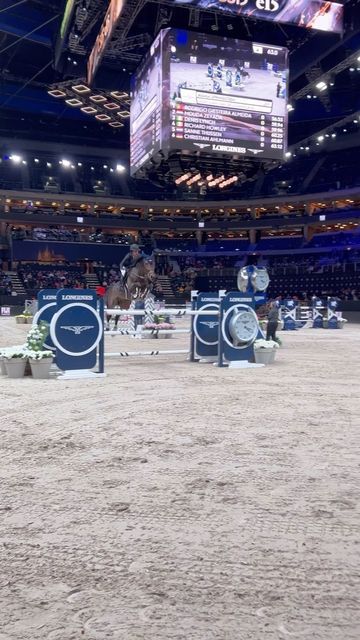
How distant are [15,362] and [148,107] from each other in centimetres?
1574

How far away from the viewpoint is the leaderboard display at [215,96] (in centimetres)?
1841

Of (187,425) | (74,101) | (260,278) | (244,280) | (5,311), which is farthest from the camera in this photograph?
(5,311)

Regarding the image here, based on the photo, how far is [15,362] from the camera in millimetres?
7852

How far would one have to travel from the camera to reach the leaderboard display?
18.4 meters

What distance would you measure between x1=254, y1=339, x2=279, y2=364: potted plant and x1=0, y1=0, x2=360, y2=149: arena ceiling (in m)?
15.1

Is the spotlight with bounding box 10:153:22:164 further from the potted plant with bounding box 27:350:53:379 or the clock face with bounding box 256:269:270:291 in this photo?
the potted plant with bounding box 27:350:53:379

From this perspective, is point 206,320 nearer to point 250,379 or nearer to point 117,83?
point 250,379

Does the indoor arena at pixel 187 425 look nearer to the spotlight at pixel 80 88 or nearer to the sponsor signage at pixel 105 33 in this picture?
the sponsor signage at pixel 105 33

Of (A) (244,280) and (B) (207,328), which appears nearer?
(B) (207,328)

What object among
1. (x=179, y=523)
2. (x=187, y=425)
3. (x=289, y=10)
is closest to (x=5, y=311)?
(x=289, y=10)

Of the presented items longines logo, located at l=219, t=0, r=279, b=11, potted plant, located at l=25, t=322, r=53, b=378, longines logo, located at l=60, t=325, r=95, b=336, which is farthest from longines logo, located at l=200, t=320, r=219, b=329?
longines logo, located at l=219, t=0, r=279, b=11

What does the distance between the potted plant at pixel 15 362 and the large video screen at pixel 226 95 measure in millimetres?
13154

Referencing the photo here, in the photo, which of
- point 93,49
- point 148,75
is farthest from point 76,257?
point 148,75

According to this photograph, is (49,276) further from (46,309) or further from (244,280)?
(46,309)
